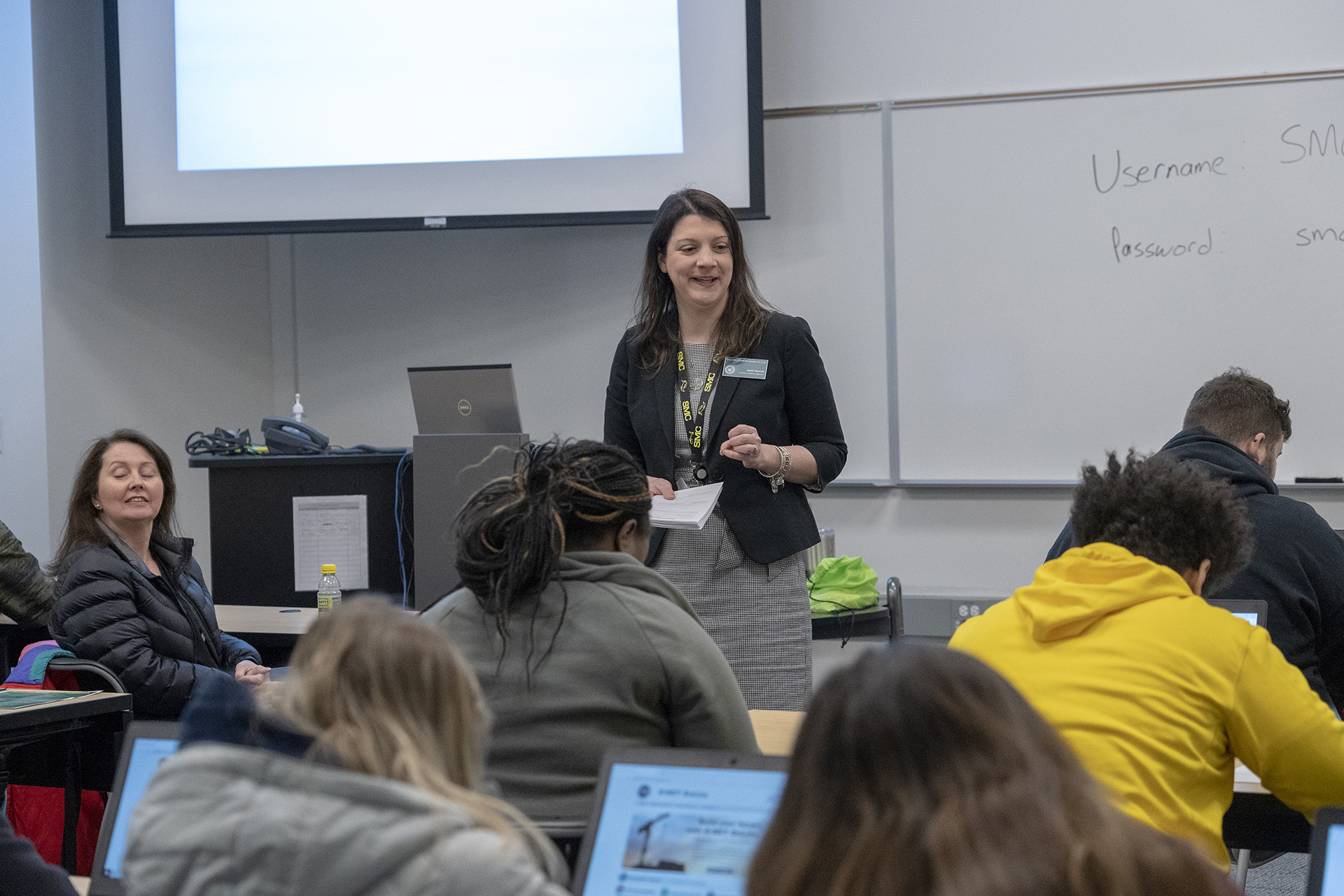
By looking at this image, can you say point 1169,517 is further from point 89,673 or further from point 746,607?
point 89,673

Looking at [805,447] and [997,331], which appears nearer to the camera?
[805,447]

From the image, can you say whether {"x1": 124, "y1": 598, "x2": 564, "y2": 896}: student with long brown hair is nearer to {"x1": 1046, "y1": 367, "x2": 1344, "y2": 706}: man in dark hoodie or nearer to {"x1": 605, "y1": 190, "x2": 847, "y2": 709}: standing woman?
{"x1": 605, "y1": 190, "x2": 847, "y2": 709}: standing woman

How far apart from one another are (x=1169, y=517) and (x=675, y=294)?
1.32 meters

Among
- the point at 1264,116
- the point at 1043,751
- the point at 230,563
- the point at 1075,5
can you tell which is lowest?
the point at 230,563

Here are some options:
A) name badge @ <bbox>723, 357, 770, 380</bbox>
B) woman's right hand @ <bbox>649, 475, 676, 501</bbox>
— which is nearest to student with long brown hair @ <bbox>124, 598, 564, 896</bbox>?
woman's right hand @ <bbox>649, 475, 676, 501</bbox>

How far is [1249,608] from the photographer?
6.31ft

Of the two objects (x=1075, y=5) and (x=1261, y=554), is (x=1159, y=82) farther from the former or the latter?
(x=1261, y=554)

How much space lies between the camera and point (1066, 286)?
4.10 meters

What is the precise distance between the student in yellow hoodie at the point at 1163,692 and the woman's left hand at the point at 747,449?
2.91ft

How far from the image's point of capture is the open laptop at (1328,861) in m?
1.09

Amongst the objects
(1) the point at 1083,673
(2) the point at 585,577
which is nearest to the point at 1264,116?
(1) the point at 1083,673

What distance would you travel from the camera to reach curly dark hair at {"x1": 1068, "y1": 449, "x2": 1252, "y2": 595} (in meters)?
1.54

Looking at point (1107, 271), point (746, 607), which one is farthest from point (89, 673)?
point (1107, 271)

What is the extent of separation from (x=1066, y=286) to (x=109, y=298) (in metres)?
3.61
